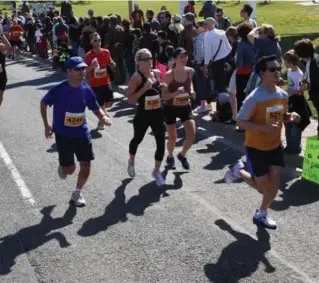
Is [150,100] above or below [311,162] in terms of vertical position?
above

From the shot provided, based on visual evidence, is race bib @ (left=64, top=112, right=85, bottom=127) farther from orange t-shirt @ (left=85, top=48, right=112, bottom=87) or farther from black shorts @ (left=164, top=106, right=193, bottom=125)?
orange t-shirt @ (left=85, top=48, right=112, bottom=87)

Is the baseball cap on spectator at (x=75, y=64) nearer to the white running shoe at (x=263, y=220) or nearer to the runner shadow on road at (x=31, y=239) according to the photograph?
the runner shadow on road at (x=31, y=239)

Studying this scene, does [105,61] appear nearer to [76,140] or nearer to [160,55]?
[160,55]

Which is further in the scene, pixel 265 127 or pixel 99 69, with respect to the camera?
pixel 99 69

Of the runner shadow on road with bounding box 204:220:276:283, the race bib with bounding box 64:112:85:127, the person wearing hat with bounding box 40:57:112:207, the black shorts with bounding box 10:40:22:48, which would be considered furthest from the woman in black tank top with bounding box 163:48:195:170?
the black shorts with bounding box 10:40:22:48

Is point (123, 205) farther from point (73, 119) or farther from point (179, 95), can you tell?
point (179, 95)

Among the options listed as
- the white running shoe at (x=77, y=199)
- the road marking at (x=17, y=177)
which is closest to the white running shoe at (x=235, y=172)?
the white running shoe at (x=77, y=199)

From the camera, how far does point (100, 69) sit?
1084 cm

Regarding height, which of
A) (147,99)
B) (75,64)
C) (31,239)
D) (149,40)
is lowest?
(31,239)

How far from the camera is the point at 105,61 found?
35.6 ft

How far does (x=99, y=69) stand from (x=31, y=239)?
5146mm

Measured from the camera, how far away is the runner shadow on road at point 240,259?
5293 millimetres

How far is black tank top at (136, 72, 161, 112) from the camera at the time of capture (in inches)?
301

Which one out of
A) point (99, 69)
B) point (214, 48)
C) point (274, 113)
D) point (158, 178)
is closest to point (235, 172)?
point (274, 113)
